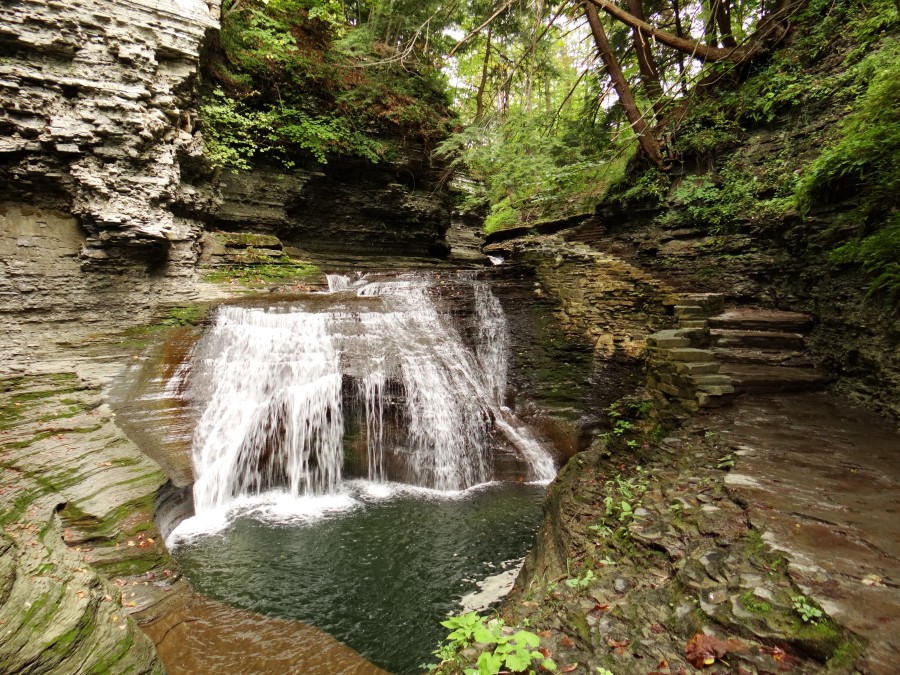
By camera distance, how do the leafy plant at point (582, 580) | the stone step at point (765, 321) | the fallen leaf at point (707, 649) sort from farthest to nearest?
1. the stone step at point (765, 321)
2. the leafy plant at point (582, 580)
3. the fallen leaf at point (707, 649)

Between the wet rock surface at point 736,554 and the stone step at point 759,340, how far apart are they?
49.1 inches

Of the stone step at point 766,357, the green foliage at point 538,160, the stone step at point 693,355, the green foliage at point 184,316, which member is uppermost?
the green foliage at point 538,160

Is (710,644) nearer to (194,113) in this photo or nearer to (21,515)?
(21,515)

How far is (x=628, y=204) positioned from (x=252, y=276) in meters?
9.50

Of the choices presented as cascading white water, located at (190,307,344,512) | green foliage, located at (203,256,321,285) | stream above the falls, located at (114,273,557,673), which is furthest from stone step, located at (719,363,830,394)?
green foliage, located at (203,256,321,285)

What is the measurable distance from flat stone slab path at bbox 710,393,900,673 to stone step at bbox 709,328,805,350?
3.30ft

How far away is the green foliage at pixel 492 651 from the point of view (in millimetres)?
2041

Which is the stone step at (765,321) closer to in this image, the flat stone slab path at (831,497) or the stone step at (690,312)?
the stone step at (690,312)

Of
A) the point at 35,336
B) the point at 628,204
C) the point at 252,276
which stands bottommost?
the point at 35,336

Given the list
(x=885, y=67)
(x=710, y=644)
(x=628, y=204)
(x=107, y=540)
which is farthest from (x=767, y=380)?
(x=107, y=540)

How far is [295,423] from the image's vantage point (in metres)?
6.81

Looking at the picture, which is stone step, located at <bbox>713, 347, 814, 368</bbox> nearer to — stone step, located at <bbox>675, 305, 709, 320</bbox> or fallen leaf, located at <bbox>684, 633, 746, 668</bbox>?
stone step, located at <bbox>675, 305, 709, 320</bbox>

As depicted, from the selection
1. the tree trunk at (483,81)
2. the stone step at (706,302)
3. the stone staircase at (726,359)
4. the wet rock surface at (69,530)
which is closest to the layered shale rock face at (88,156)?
the wet rock surface at (69,530)

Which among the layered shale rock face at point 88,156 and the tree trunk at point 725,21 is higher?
the tree trunk at point 725,21
